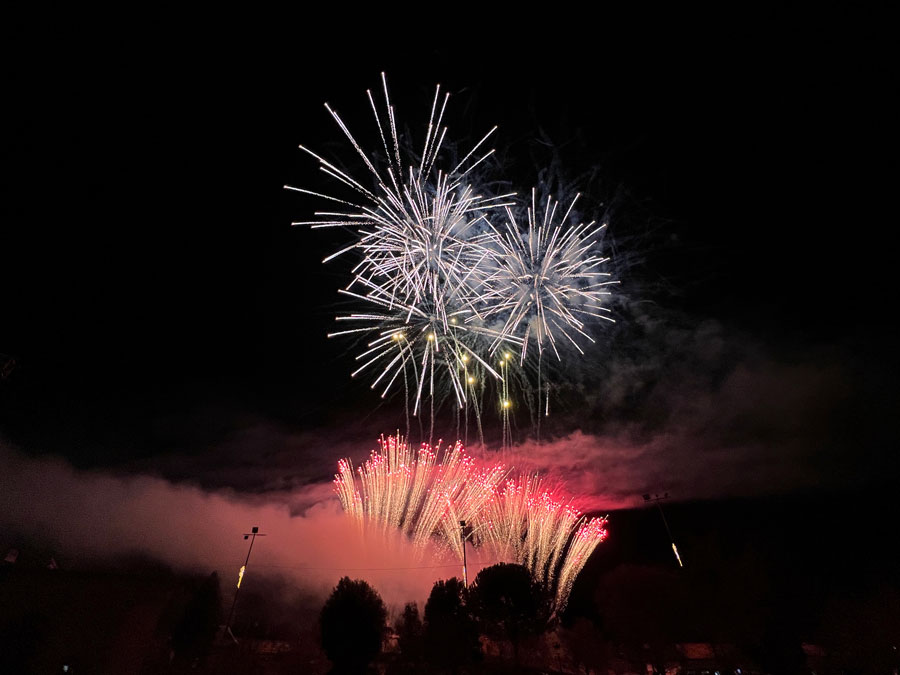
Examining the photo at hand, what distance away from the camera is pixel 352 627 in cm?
2188

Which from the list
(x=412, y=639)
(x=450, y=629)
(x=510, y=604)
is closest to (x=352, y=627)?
(x=450, y=629)

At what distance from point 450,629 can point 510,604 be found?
4503 millimetres

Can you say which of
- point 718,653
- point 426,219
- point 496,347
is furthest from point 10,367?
point 718,653

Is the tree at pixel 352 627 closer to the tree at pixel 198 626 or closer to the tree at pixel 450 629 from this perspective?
the tree at pixel 450 629

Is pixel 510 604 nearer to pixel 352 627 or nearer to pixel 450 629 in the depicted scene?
pixel 450 629

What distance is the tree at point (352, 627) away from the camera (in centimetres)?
2122

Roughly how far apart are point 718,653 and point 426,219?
61.5 meters

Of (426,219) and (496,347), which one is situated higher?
(426,219)

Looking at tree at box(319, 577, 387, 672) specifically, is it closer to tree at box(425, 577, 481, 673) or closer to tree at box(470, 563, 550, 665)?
tree at box(425, 577, 481, 673)

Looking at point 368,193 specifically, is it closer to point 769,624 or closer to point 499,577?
point 499,577

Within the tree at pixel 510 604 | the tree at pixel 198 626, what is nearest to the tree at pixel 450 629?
the tree at pixel 510 604

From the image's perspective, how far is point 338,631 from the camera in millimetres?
21797

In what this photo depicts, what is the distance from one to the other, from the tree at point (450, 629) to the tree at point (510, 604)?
3.91ft

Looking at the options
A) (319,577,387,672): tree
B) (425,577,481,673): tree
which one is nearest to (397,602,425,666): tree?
(425,577,481,673): tree
